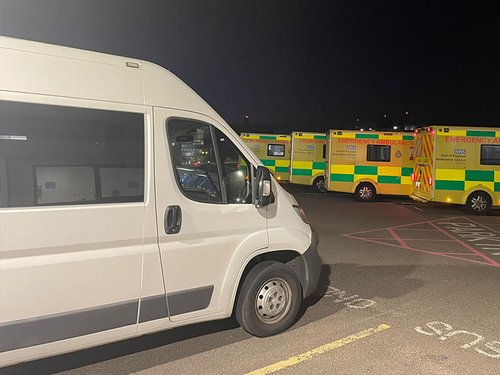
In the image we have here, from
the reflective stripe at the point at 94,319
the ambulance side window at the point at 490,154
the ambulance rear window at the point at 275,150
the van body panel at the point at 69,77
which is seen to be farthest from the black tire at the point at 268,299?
the ambulance rear window at the point at 275,150

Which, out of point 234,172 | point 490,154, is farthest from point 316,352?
point 490,154

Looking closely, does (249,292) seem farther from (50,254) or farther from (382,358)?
(50,254)

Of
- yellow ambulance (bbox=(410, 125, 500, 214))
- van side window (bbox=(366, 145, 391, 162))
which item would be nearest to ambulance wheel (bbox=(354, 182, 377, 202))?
van side window (bbox=(366, 145, 391, 162))

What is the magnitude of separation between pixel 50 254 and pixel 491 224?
1112 centimetres

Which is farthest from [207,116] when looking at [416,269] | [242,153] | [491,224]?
[491,224]

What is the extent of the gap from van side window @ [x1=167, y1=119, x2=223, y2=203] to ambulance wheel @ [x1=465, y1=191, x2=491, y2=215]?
11.3 m

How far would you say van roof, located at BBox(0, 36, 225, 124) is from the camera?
2928 mm

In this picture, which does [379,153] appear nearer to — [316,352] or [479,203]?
[479,203]

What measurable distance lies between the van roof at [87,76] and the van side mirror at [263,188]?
749 mm

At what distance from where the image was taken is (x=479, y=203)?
42.7 feet

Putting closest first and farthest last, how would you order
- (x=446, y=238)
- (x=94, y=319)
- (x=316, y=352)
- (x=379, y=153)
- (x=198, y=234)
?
(x=94, y=319) → (x=198, y=234) → (x=316, y=352) → (x=446, y=238) → (x=379, y=153)

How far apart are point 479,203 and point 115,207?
481 inches

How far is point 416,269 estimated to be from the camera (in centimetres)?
689

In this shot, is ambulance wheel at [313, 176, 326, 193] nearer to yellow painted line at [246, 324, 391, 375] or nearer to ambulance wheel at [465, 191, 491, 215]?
ambulance wheel at [465, 191, 491, 215]
